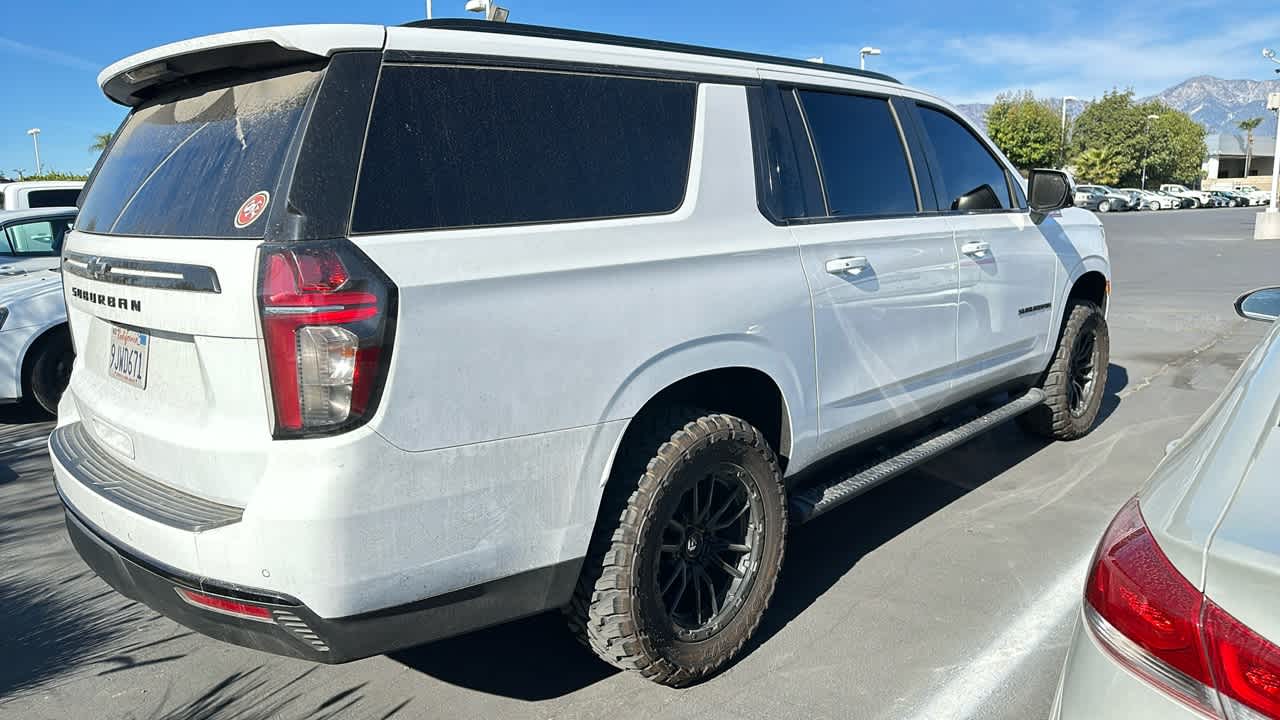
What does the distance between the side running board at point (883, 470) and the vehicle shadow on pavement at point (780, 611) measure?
4.3 inches

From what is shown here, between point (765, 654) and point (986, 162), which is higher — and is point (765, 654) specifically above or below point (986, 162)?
below

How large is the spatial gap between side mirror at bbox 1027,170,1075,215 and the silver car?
3.34 metres

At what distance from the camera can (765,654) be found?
3.24m

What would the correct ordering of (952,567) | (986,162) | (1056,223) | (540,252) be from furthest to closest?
1. (1056,223)
2. (986,162)
3. (952,567)
4. (540,252)

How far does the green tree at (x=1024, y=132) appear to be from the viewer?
195 feet

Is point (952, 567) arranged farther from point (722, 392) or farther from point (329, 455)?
point (329, 455)

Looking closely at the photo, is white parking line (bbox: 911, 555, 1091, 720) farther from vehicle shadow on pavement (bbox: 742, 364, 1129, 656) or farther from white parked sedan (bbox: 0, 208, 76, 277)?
white parked sedan (bbox: 0, 208, 76, 277)

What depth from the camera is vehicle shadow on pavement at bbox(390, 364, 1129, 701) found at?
3.13 m

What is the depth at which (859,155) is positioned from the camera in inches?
151

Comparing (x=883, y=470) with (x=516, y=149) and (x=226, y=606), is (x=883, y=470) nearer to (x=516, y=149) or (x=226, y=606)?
Answer: (x=516, y=149)

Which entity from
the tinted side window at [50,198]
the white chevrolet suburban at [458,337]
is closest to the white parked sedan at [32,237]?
the tinted side window at [50,198]

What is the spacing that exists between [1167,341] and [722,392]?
769 cm

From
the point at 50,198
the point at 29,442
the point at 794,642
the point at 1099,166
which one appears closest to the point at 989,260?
the point at 794,642

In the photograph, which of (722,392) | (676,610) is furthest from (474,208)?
(676,610)
